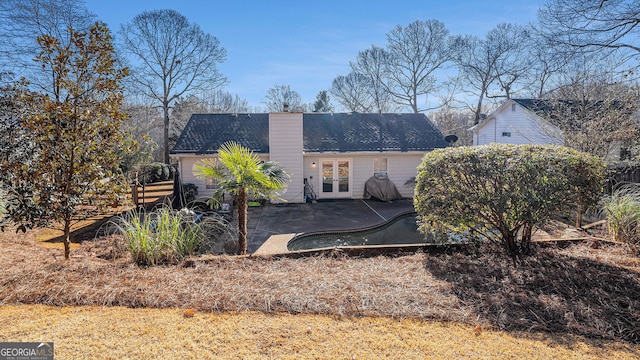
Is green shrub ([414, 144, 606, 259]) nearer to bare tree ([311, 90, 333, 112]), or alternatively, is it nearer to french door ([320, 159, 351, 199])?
french door ([320, 159, 351, 199])

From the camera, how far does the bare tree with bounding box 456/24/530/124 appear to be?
963 inches

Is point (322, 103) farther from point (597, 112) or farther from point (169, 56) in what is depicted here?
point (597, 112)

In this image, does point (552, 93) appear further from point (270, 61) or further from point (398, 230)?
point (270, 61)

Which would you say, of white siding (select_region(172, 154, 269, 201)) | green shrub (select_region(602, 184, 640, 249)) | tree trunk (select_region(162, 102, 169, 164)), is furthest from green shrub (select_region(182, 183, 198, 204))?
green shrub (select_region(602, 184, 640, 249))

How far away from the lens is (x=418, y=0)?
9.34m

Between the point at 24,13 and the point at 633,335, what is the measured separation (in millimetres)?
19988

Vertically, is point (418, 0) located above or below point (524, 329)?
above

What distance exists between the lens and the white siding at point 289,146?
46.2 feet

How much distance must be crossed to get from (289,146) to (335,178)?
2671 mm

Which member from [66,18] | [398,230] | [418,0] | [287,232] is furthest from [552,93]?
[66,18]

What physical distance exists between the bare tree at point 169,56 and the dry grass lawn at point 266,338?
76.6 feet

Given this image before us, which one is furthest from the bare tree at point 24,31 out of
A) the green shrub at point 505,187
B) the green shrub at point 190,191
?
the green shrub at point 505,187

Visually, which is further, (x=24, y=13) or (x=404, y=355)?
(x=24, y=13)

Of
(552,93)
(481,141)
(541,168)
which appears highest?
(552,93)
